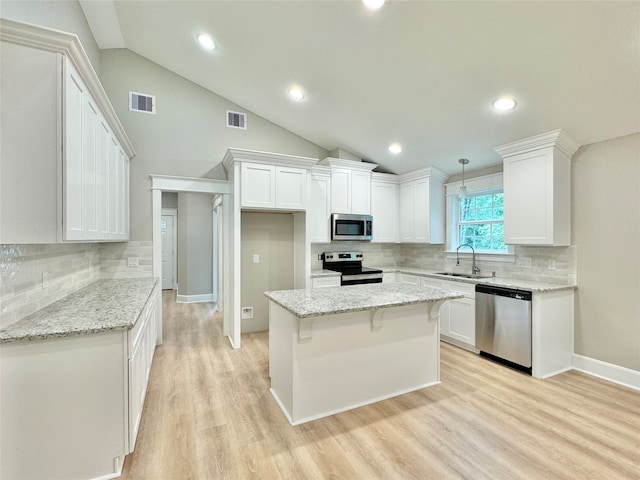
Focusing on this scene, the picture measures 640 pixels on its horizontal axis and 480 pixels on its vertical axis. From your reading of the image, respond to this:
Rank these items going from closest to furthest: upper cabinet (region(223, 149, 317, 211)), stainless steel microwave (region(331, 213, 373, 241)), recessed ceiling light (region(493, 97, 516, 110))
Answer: recessed ceiling light (region(493, 97, 516, 110)) → upper cabinet (region(223, 149, 317, 211)) → stainless steel microwave (region(331, 213, 373, 241))

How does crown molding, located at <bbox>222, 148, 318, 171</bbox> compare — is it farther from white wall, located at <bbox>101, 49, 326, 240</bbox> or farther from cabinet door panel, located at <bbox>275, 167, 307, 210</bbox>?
white wall, located at <bbox>101, 49, 326, 240</bbox>

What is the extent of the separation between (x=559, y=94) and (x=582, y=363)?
8.96ft

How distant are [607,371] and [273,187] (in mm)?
4077

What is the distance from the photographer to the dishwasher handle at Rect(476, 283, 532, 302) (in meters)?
3.10

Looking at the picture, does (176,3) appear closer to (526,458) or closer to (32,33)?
(32,33)

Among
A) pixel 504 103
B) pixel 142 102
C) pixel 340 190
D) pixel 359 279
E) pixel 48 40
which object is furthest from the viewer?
pixel 340 190

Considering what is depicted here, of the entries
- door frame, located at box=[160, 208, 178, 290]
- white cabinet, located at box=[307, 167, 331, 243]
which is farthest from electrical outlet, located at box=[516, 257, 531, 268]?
door frame, located at box=[160, 208, 178, 290]

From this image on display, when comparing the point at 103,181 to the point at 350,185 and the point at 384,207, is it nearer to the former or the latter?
the point at 350,185

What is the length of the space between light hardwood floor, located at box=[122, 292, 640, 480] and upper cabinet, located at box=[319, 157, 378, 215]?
2584 millimetres

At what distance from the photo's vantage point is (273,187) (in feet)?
12.7

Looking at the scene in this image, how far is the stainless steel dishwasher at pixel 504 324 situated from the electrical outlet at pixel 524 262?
66 cm

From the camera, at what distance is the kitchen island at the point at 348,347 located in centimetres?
228

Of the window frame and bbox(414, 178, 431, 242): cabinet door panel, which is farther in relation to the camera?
bbox(414, 178, 431, 242): cabinet door panel

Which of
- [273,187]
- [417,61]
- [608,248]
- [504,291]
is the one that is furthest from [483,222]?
[273,187]
